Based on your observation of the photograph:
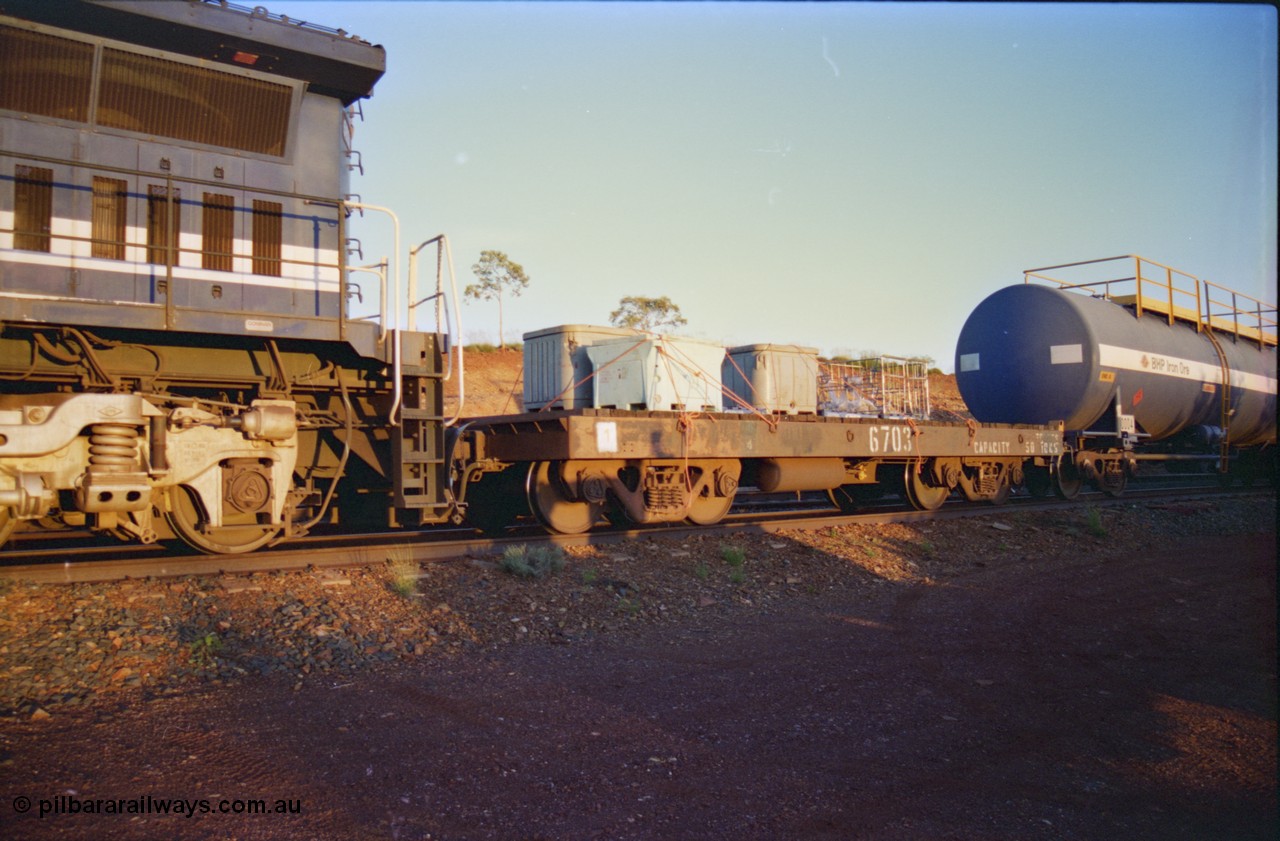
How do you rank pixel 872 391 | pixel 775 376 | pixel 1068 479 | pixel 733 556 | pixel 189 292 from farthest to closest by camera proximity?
1. pixel 872 391
2. pixel 1068 479
3. pixel 775 376
4. pixel 733 556
5. pixel 189 292

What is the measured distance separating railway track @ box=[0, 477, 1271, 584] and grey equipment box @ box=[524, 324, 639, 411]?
2.10m

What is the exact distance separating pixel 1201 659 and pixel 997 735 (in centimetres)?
260

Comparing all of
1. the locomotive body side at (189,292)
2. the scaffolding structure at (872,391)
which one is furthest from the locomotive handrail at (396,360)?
the scaffolding structure at (872,391)

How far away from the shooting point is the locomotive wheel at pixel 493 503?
29.7 ft

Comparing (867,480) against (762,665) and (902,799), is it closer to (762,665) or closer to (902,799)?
(762,665)

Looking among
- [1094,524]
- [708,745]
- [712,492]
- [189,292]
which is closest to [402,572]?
[189,292]

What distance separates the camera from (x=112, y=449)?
561 centimetres

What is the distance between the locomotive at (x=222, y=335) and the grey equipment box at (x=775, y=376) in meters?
3.33

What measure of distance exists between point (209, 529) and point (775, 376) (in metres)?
8.48

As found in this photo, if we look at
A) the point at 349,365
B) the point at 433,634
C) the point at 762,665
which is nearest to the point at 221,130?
the point at 349,365

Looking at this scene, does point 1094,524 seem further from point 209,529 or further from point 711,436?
point 209,529

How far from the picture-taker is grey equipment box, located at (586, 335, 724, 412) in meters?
10.1

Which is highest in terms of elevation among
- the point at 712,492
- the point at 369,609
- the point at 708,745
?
the point at 712,492

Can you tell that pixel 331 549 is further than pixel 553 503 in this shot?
No
